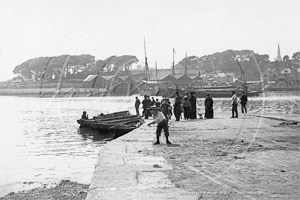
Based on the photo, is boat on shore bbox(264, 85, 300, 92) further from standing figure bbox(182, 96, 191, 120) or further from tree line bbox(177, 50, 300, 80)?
standing figure bbox(182, 96, 191, 120)

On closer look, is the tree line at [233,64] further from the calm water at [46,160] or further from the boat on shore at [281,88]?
the calm water at [46,160]

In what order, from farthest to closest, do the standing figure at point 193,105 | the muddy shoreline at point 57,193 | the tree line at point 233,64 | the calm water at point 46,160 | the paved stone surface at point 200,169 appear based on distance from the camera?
the tree line at point 233,64, the standing figure at point 193,105, the calm water at point 46,160, the muddy shoreline at point 57,193, the paved stone surface at point 200,169

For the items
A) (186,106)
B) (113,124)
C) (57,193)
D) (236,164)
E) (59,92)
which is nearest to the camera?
(57,193)

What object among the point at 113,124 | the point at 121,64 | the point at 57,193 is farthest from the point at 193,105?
the point at 121,64

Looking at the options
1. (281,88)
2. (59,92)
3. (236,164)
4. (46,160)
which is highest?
(59,92)

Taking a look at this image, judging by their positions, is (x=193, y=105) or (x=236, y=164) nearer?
(x=236, y=164)

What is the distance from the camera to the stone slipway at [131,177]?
258 inches

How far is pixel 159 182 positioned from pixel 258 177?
1.84m

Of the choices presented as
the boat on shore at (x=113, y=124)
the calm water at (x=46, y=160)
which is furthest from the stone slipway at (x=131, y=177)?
the boat on shore at (x=113, y=124)

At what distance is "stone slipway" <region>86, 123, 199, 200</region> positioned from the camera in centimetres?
655

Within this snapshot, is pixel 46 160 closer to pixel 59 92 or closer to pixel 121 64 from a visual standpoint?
pixel 121 64

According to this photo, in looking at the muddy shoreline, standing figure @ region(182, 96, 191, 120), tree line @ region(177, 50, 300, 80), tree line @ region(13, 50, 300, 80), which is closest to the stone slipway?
Answer: the muddy shoreline

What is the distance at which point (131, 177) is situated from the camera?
777 cm

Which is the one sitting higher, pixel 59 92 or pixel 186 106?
pixel 59 92
